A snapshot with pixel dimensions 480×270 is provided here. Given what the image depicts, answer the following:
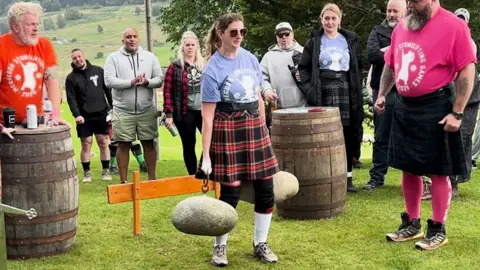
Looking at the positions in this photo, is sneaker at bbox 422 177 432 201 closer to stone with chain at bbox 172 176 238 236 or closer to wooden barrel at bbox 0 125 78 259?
stone with chain at bbox 172 176 238 236

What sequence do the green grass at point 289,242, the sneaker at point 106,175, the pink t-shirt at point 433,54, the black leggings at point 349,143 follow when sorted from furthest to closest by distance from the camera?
the sneaker at point 106,175, the black leggings at point 349,143, the green grass at point 289,242, the pink t-shirt at point 433,54

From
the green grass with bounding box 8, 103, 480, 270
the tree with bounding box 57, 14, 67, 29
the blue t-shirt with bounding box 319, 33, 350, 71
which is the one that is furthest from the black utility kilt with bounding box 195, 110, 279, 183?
the tree with bounding box 57, 14, 67, 29

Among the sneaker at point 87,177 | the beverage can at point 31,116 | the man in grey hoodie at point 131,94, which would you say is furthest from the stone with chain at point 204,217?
the sneaker at point 87,177

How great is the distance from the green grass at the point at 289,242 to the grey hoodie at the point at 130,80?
151 centimetres

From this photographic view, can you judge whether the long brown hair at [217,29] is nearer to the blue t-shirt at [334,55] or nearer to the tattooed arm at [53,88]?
the tattooed arm at [53,88]

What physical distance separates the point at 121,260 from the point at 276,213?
5.95 ft

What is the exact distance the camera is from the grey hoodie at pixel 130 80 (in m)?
7.82

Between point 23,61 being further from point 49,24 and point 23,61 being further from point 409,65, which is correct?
point 49,24

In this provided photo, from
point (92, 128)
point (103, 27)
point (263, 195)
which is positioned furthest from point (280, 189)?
point (103, 27)

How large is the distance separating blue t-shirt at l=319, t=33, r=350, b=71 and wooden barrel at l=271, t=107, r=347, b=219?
878mm

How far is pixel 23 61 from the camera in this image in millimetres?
4965

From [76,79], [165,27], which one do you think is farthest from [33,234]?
[165,27]

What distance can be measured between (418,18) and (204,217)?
2.13 metres

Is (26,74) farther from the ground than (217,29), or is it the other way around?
(217,29)
